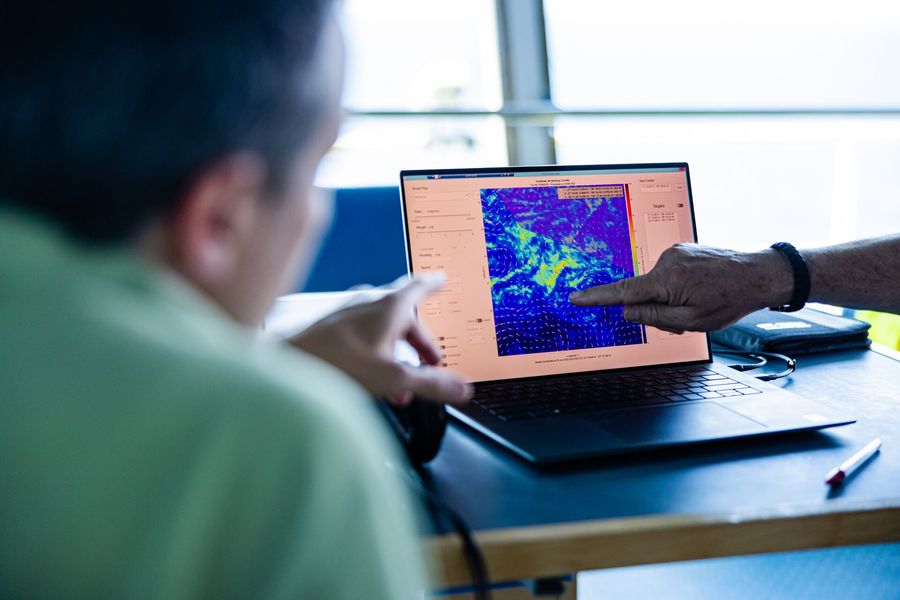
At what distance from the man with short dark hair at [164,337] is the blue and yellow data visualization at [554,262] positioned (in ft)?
2.53

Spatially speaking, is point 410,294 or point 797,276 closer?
point 410,294

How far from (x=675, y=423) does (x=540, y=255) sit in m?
0.35

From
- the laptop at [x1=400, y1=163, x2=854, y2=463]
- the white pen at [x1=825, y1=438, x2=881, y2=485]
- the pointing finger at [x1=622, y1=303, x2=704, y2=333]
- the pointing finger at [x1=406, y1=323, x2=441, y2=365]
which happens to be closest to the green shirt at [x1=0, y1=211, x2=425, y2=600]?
the pointing finger at [x1=406, y1=323, x2=441, y2=365]

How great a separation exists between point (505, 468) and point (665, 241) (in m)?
0.57

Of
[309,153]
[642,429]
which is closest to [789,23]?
[642,429]

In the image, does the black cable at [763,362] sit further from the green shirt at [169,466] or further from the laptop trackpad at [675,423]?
the green shirt at [169,466]

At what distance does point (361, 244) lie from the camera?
7.92 feet

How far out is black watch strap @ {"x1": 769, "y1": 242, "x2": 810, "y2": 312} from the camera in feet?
4.25

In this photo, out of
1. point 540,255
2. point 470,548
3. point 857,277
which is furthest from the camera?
point 857,277

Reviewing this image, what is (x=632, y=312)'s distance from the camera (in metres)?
1.25

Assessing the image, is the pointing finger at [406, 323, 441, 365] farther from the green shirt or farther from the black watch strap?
the black watch strap

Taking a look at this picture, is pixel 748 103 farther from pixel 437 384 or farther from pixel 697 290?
pixel 437 384

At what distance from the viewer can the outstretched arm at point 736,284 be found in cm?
124

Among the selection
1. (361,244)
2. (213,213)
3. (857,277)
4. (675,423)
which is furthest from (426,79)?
(213,213)
